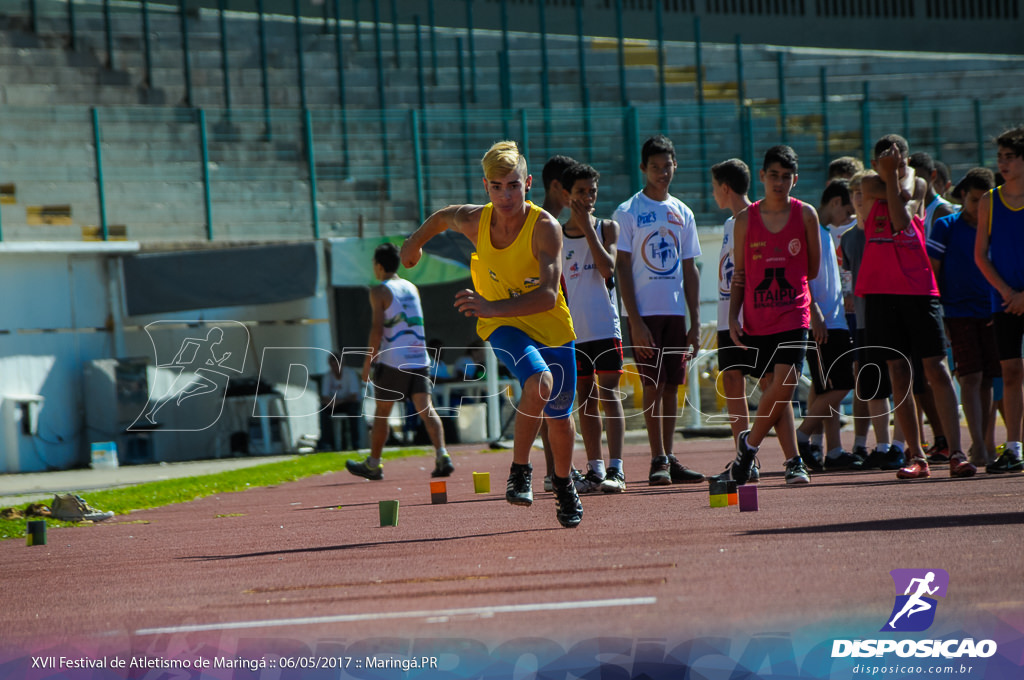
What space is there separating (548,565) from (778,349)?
3.07 metres

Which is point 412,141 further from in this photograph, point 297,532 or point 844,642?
point 844,642

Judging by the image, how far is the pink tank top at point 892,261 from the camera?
7.75 m

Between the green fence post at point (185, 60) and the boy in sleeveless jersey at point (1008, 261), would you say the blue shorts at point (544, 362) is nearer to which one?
the boy in sleeveless jersey at point (1008, 261)

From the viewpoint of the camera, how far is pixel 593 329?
7969 mm

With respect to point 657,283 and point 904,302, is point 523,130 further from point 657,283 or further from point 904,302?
point 904,302

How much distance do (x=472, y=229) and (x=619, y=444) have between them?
2.10 metres

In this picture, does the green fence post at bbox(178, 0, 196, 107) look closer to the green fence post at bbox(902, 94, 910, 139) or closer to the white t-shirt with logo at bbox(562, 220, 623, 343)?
the green fence post at bbox(902, 94, 910, 139)

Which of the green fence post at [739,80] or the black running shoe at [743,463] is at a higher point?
the green fence post at [739,80]

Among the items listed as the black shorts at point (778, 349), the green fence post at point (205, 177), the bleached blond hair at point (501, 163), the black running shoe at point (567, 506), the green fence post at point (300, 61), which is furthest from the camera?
the green fence post at point (300, 61)

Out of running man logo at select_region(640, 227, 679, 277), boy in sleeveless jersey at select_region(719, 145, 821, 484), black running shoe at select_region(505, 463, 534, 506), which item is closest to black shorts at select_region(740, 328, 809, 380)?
boy in sleeveless jersey at select_region(719, 145, 821, 484)

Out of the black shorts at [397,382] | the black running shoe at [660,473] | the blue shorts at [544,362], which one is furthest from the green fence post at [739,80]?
the blue shorts at [544,362]

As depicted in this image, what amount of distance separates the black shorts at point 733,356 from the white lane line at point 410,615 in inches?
157

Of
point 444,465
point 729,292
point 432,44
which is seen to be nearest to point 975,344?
point 729,292

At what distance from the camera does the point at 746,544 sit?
513 cm
